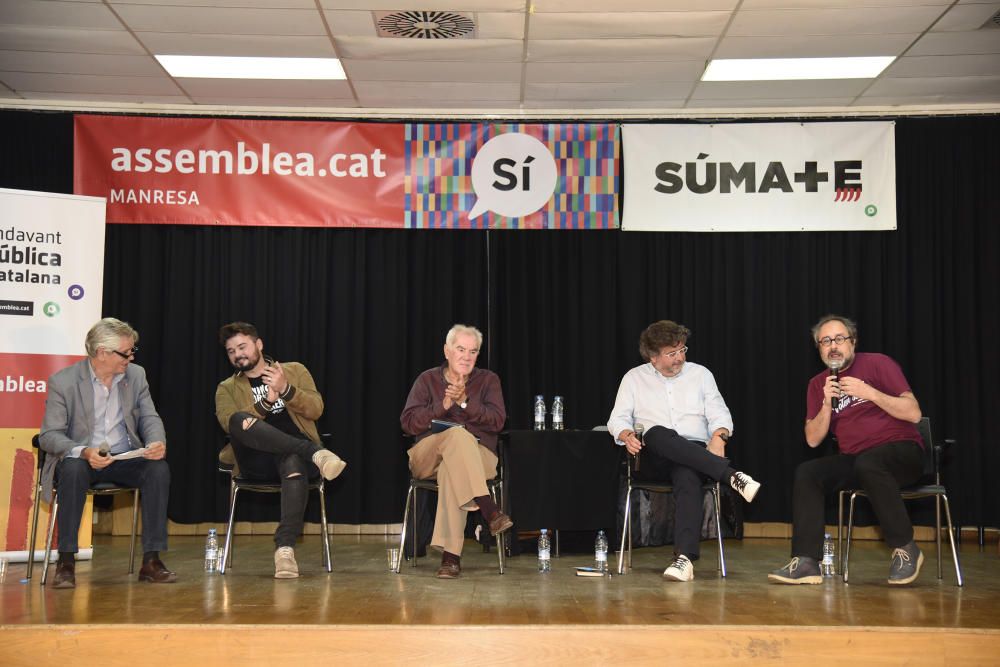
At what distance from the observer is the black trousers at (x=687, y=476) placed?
4.48 meters

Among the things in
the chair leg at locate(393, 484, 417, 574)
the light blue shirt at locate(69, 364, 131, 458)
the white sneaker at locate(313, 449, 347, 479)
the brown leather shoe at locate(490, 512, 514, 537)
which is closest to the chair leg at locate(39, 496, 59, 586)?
the light blue shirt at locate(69, 364, 131, 458)

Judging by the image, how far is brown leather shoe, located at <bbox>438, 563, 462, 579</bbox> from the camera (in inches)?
175

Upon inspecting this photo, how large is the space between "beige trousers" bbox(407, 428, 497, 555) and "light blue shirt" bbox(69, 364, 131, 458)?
1372 mm

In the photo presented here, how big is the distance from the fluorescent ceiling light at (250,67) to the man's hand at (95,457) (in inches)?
100

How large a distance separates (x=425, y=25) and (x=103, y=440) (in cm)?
264

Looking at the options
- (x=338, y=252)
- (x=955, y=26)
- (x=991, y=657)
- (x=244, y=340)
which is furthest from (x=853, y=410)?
(x=338, y=252)

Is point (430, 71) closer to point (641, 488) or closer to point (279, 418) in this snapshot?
point (279, 418)

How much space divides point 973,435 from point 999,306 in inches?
33.8

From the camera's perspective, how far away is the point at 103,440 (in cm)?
457

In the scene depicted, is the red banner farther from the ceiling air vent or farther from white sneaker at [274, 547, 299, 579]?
white sneaker at [274, 547, 299, 579]

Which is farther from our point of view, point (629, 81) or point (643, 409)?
point (629, 81)

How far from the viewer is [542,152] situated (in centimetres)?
662

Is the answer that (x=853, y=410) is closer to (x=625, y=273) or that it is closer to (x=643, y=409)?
(x=643, y=409)

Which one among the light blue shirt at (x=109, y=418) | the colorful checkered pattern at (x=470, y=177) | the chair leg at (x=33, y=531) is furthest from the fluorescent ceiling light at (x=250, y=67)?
the chair leg at (x=33, y=531)
